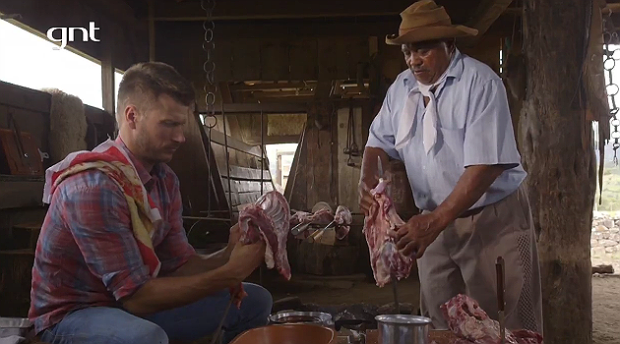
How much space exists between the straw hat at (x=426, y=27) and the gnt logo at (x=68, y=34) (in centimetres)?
424

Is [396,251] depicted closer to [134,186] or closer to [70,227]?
[134,186]

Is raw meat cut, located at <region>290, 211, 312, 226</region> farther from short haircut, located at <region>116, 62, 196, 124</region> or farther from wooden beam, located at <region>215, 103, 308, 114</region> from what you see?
wooden beam, located at <region>215, 103, 308, 114</region>

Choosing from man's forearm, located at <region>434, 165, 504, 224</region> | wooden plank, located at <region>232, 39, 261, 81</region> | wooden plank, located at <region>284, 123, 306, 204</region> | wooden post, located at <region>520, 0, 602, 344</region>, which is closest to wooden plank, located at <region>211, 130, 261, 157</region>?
wooden plank, located at <region>232, 39, 261, 81</region>

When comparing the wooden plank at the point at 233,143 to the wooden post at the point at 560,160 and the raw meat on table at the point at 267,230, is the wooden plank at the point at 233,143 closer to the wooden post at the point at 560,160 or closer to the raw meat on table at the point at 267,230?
the wooden post at the point at 560,160

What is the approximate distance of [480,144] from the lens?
9.20ft

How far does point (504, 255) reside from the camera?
3.12 metres

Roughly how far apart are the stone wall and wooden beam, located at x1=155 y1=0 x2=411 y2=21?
7.05 meters

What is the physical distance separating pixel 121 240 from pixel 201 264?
726mm

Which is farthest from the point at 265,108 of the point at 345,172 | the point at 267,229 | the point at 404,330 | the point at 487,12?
the point at 404,330

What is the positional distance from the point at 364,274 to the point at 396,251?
21.5ft

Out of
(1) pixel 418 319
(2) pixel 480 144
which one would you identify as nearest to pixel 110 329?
(1) pixel 418 319

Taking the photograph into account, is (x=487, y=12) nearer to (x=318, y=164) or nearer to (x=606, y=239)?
(x=318, y=164)

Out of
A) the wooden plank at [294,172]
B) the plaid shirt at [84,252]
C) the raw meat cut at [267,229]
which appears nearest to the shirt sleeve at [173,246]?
the plaid shirt at [84,252]

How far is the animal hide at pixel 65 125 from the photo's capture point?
5.70m
